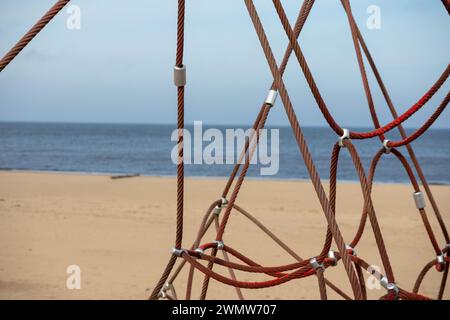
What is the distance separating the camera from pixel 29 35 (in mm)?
1824

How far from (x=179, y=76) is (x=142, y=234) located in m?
5.29

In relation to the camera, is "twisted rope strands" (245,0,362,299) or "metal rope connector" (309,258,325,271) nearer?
"twisted rope strands" (245,0,362,299)

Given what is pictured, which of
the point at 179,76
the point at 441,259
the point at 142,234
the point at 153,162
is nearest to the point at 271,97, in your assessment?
the point at 179,76

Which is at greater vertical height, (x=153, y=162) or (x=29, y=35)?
(x=153, y=162)

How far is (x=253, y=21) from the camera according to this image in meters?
1.96

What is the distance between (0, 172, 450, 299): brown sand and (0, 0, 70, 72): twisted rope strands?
128 inches

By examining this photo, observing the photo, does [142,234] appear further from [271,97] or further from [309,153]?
[309,153]

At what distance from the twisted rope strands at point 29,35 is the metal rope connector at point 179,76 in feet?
1.55

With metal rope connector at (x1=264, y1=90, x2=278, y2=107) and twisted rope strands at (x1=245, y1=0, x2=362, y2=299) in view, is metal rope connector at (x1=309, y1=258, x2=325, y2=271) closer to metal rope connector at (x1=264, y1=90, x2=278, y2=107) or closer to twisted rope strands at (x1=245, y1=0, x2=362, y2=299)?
twisted rope strands at (x1=245, y1=0, x2=362, y2=299)

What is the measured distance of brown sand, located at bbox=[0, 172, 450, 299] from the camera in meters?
5.13

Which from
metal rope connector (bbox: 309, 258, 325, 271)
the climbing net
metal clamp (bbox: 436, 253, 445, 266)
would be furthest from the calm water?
metal rope connector (bbox: 309, 258, 325, 271)

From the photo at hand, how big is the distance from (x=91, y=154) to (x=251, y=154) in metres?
31.7
